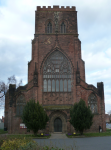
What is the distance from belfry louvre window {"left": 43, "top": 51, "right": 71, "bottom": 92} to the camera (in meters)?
34.8

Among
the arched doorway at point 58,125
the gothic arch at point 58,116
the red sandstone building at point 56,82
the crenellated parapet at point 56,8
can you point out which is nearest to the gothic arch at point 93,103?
the red sandstone building at point 56,82

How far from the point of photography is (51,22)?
126 feet

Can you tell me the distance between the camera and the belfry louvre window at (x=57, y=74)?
1372 inches

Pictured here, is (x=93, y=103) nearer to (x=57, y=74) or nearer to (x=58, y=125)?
(x=58, y=125)

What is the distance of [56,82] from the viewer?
115 ft

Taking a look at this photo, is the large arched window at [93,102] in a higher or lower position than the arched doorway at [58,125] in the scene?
higher

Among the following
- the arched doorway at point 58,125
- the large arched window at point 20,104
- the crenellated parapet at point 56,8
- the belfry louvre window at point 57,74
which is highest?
the crenellated parapet at point 56,8

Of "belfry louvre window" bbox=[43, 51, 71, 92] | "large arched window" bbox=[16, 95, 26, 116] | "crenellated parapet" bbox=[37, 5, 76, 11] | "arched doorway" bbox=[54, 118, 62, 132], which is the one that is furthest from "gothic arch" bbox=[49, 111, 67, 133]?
"crenellated parapet" bbox=[37, 5, 76, 11]

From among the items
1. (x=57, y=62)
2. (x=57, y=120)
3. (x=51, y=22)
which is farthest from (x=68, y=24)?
(x=57, y=120)

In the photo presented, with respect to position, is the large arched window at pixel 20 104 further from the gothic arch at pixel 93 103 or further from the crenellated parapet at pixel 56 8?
the crenellated parapet at pixel 56 8

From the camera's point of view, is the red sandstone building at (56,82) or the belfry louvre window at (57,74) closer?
the red sandstone building at (56,82)

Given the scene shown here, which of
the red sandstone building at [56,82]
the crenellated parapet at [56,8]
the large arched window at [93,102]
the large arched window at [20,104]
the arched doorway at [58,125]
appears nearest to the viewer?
the arched doorway at [58,125]

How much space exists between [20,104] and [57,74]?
8092 mm

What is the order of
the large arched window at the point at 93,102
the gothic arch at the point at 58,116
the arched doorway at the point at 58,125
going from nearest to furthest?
1. the gothic arch at the point at 58,116
2. the arched doorway at the point at 58,125
3. the large arched window at the point at 93,102
